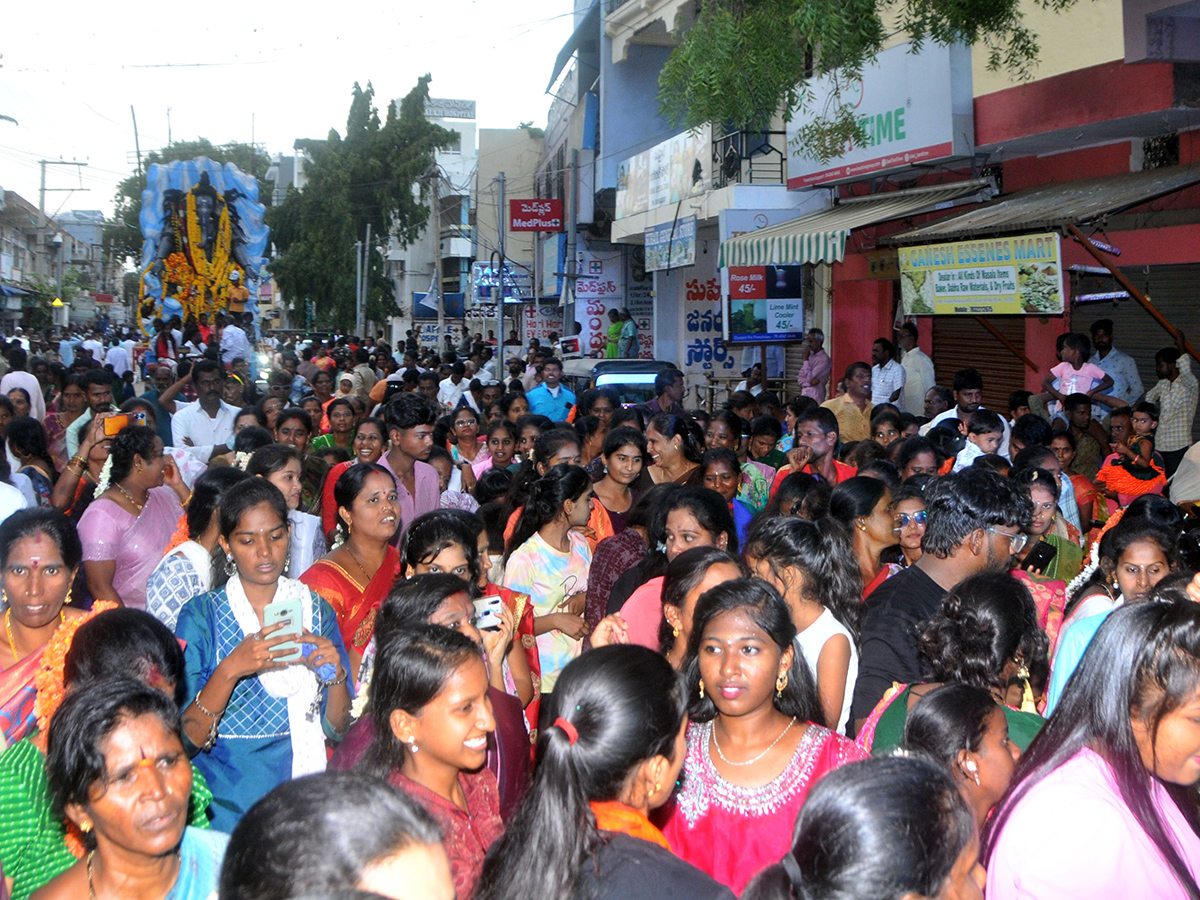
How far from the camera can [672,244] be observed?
18.8m

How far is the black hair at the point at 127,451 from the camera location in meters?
5.19

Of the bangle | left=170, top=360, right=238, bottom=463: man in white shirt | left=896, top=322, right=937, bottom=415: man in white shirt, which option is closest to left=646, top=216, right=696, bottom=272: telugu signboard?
left=896, top=322, right=937, bottom=415: man in white shirt

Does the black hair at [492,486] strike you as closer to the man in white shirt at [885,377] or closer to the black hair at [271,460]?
the black hair at [271,460]

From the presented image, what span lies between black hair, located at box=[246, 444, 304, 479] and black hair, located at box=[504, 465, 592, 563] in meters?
1.14

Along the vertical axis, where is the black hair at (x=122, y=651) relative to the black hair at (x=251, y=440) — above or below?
below

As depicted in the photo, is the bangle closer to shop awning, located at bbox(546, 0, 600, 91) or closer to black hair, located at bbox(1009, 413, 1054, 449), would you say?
black hair, located at bbox(1009, 413, 1054, 449)

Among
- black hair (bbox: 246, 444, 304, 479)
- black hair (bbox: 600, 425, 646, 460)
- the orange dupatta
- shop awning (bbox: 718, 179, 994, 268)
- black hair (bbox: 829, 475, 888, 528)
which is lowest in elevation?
the orange dupatta

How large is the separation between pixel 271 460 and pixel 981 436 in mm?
4348

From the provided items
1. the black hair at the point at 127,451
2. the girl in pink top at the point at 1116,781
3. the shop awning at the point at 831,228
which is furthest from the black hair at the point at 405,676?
the shop awning at the point at 831,228

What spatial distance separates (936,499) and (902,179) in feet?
36.3

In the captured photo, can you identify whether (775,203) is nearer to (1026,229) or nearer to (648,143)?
(1026,229)

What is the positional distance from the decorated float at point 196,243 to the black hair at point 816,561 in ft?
56.0

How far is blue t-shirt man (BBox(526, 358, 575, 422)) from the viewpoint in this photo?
12.3 m

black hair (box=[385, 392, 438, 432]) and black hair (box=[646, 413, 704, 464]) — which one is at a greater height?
black hair (box=[385, 392, 438, 432])
